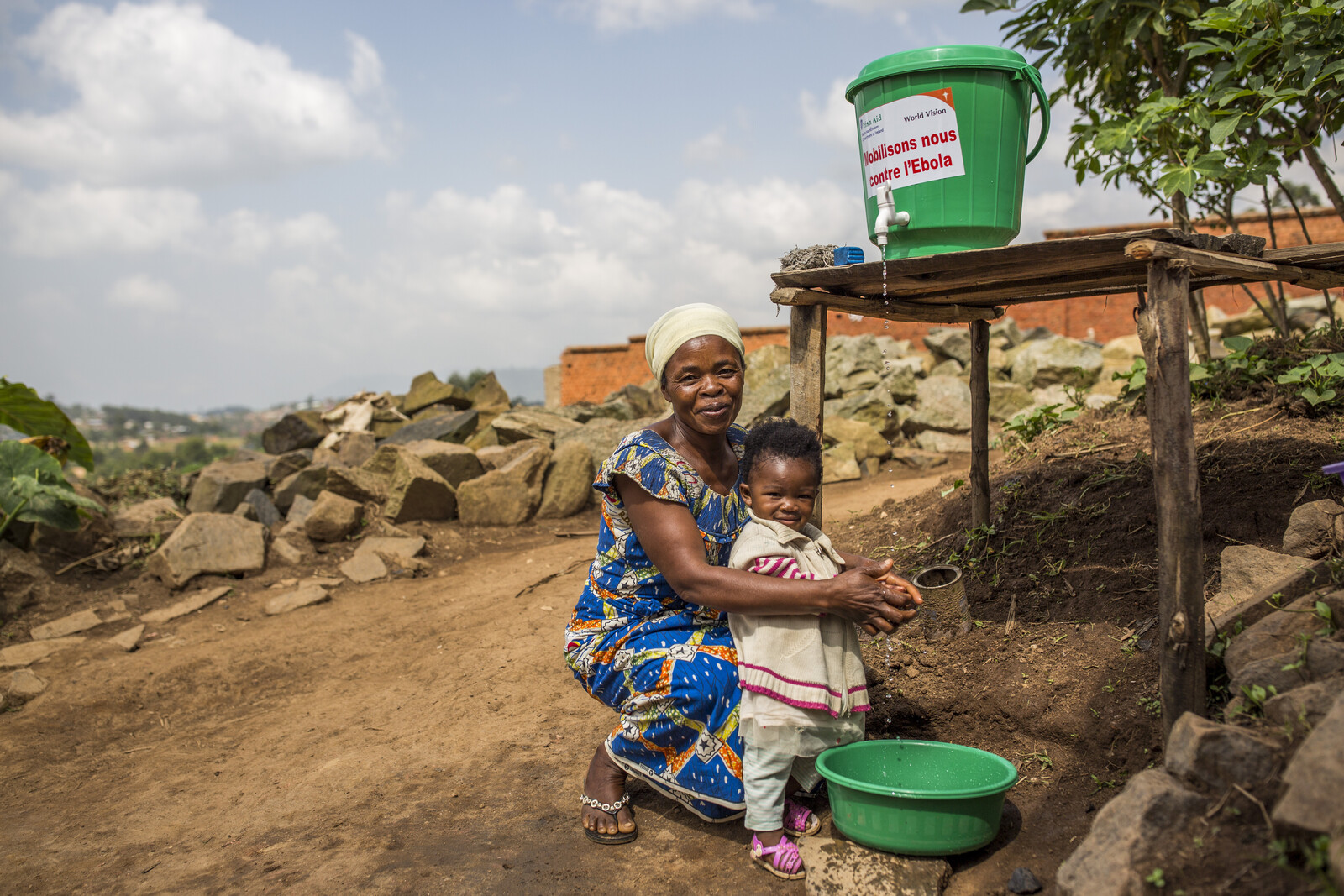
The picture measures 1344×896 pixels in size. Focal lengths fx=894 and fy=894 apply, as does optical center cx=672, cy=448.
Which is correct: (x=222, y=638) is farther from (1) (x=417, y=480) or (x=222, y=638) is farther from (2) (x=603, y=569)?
(2) (x=603, y=569)

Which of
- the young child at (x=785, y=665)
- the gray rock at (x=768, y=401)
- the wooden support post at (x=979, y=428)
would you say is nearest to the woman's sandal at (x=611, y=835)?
the young child at (x=785, y=665)

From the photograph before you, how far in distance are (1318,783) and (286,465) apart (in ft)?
31.1

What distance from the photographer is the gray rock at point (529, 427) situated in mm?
9938

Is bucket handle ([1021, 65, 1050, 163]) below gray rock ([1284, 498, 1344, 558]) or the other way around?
the other way around

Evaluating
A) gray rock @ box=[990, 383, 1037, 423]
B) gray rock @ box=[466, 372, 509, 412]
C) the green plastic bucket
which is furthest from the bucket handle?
gray rock @ box=[466, 372, 509, 412]

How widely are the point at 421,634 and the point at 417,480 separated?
225cm

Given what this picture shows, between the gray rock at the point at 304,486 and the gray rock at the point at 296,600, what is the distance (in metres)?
1.88

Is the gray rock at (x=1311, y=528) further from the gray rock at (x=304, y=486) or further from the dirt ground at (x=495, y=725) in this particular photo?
the gray rock at (x=304, y=486)

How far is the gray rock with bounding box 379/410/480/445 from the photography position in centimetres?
1036

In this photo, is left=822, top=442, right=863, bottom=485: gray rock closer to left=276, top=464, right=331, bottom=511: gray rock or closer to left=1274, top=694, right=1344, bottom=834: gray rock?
left=276, top=464, right=331, bottom=511: gray rock

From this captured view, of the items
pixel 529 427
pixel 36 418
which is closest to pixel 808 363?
pixel 36 418

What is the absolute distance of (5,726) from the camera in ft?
Answer: 15.9

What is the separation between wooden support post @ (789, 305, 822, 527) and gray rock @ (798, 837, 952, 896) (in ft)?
3.59

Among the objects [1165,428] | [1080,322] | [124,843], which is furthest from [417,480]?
[1080,322]
